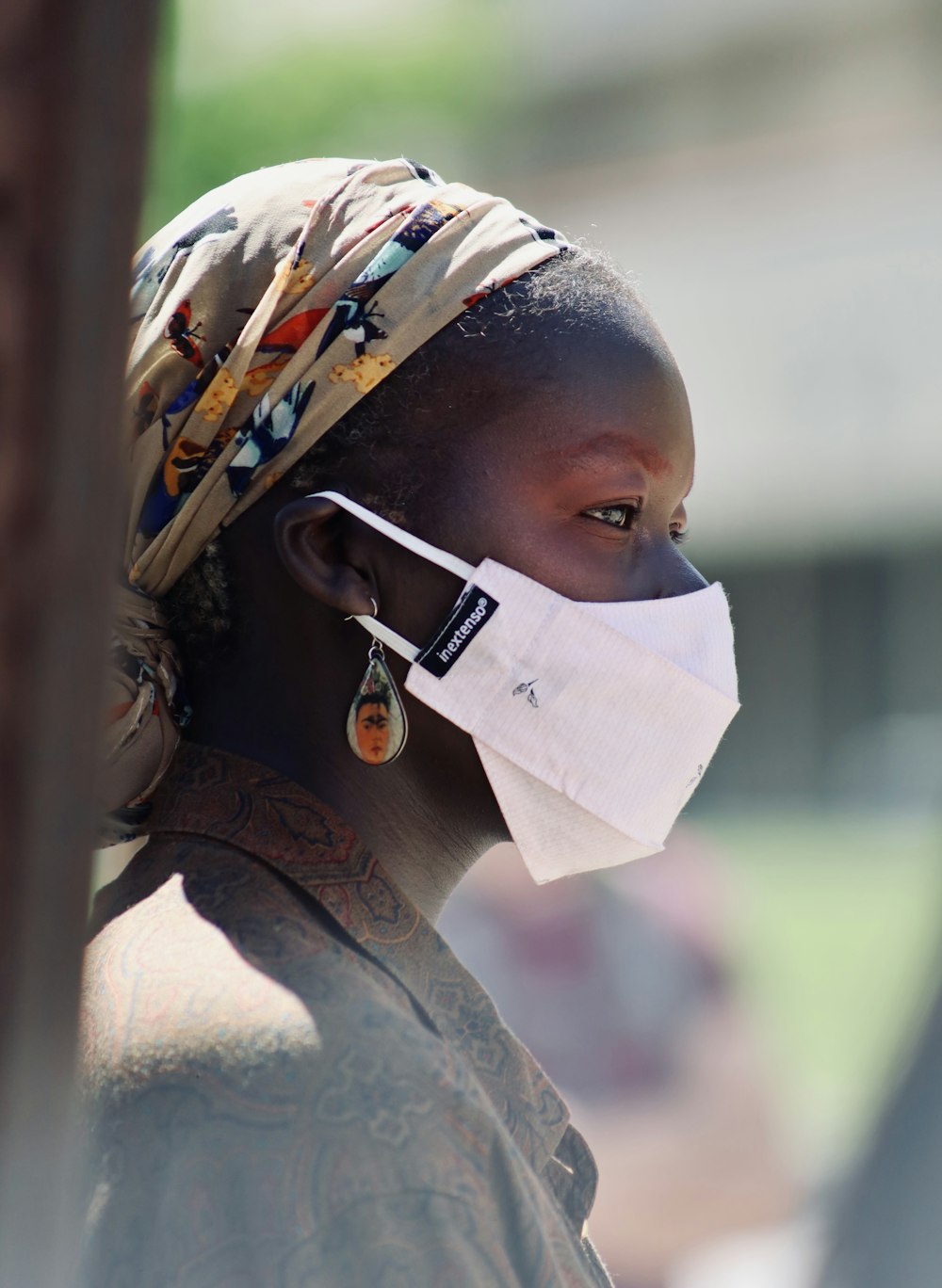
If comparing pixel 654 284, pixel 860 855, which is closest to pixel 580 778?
pixel 860 855

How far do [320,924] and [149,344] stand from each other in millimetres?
721

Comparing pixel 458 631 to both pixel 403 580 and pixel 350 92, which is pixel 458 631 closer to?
pixel 403 580

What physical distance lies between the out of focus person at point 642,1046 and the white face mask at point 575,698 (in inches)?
139

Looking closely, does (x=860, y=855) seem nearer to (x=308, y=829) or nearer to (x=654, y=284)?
(x=654, y=284)

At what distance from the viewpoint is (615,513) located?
1871mm

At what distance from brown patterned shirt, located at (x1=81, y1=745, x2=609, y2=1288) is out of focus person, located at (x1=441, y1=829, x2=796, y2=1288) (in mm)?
3808

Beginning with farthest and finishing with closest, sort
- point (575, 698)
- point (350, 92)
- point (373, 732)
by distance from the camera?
point (350, 92) < point (575, 698) < point (373, 732)

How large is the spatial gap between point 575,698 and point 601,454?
0.99 feet

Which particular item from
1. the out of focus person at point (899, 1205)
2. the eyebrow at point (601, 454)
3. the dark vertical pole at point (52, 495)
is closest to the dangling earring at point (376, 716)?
the eyebrow at point (601, 454)

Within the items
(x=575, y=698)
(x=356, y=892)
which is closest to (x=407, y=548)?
(x=575, y=698)

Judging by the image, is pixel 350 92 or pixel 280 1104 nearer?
pixel 280 1104

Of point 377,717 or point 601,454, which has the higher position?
point 601,454

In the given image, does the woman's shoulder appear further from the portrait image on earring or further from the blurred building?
the blurred building

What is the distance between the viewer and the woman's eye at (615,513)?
185 centimetres
